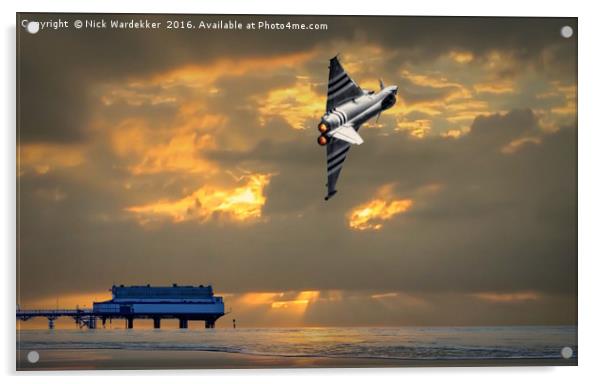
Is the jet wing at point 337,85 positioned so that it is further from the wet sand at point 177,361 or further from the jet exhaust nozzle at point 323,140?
the wet sand at point 177,361

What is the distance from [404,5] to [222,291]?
440 cm

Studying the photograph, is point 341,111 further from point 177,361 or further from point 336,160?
point 177,361

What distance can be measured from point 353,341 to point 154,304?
2.61m

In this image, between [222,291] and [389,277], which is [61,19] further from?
[389,277]

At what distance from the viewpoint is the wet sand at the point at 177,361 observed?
43.7ft

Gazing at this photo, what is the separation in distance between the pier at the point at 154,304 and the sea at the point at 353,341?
19 centimetres

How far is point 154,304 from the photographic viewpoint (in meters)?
13.7

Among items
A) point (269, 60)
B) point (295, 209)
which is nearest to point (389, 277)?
point (295, 209)

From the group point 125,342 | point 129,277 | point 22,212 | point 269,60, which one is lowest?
point 125,342

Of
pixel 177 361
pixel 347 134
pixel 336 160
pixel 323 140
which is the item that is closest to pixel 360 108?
pixel 347 134

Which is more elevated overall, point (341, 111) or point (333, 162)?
point (341, 111)

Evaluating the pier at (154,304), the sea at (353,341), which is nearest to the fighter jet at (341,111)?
the sea at (353,341)

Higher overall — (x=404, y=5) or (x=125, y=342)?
(x=404, y=5)

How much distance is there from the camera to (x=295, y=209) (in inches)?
542
